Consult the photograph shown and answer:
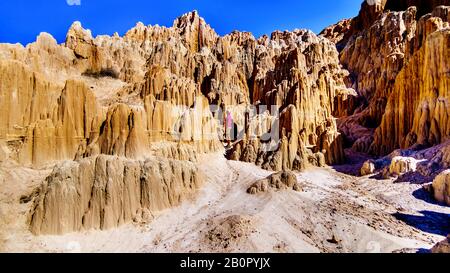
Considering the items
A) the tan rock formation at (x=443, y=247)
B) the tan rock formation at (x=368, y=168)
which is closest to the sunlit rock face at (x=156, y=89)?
the tan rock formation at (x=368, y=168)

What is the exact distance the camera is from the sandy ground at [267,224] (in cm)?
1920

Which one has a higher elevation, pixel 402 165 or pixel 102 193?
pixel 402 165

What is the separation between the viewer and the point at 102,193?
75.6ft

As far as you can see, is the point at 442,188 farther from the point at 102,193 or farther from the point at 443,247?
the point at 102,193

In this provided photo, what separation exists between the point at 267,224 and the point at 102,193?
11438mm

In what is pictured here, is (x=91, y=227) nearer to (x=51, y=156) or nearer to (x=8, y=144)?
(x=51, y=156)

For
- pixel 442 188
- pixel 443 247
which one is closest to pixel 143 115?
pixel 442 188

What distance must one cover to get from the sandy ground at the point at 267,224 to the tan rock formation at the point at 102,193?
0.88m

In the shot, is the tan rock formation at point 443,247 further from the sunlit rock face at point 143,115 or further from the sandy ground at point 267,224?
the sunlit rock face at point 143,115

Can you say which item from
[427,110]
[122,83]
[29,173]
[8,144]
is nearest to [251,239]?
[29,173]

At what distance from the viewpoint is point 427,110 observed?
1282 inches

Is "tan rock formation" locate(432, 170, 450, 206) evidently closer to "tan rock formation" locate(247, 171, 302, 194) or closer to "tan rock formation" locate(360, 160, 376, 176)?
"tan rock formation" locate(360, 160, 376, 176)

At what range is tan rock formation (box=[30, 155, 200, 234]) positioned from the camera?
21.7 meters
